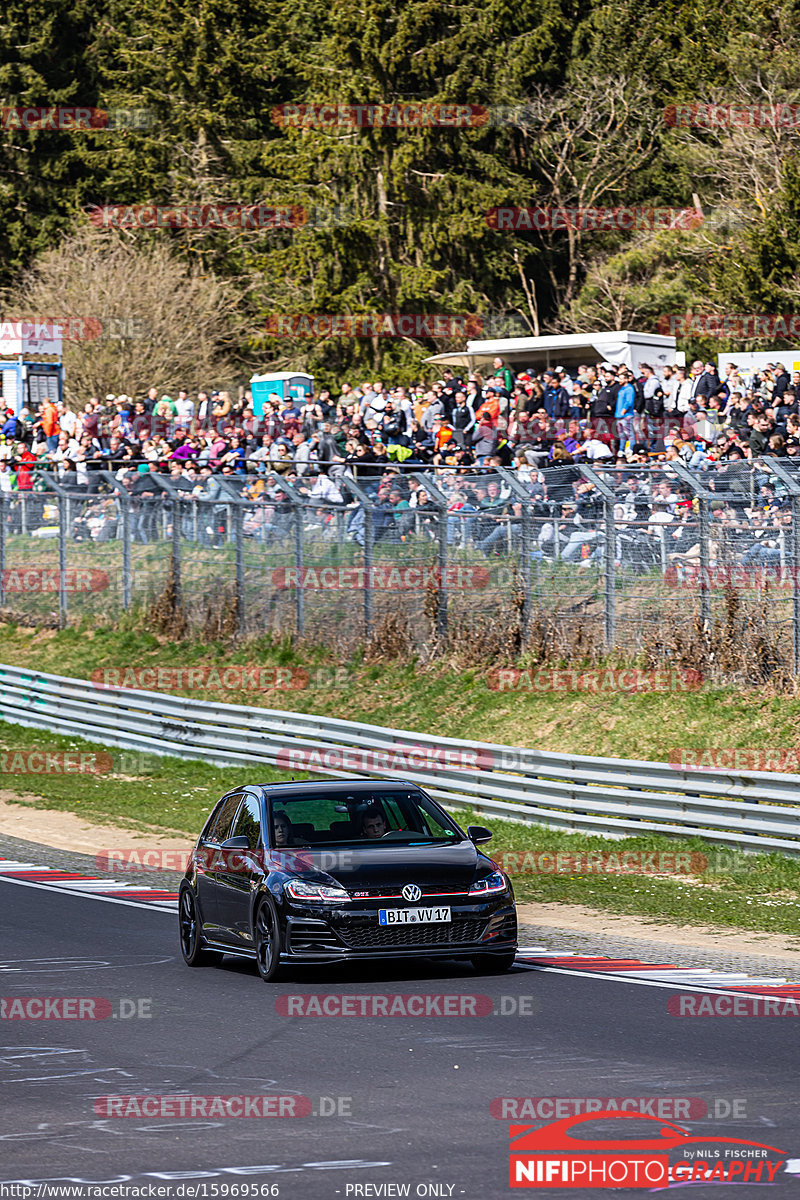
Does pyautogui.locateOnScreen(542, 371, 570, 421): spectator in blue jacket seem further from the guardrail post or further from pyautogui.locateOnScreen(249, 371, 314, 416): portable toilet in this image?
pyautogui.locateOnScreen(249, 371, 314, 416): portable toilet

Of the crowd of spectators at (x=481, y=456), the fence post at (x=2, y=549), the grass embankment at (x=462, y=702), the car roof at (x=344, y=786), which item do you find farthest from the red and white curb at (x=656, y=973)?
the fence post at (x=2, y=549)

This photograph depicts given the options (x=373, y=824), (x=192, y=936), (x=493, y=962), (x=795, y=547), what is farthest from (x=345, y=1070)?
(x=795, y=547)

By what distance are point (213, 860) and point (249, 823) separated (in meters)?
0.48

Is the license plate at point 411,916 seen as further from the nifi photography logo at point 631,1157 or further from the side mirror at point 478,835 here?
the nifi photography logo at point 631,1157

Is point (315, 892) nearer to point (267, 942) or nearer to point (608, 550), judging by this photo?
point (267, 942)

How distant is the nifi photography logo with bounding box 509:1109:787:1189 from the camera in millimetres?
7133

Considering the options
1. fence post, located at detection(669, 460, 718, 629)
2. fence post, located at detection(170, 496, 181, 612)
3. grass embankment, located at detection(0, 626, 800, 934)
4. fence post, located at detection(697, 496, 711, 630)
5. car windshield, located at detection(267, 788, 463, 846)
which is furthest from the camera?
fence post, located at detection(170, 496, 181, 612)

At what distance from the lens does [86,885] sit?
61.1 ft

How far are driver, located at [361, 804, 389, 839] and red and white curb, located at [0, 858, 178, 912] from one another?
4721 mm

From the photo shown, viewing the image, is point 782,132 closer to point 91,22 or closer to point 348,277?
point 348,277

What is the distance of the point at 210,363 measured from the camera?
198ft

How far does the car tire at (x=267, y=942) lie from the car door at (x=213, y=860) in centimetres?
75

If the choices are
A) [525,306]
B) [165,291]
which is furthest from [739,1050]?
[525,306]

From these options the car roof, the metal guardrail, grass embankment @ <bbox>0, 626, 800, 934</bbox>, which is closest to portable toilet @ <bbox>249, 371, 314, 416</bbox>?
grass embankment @ <bbox>0, 626, 800, 934</bbox>
